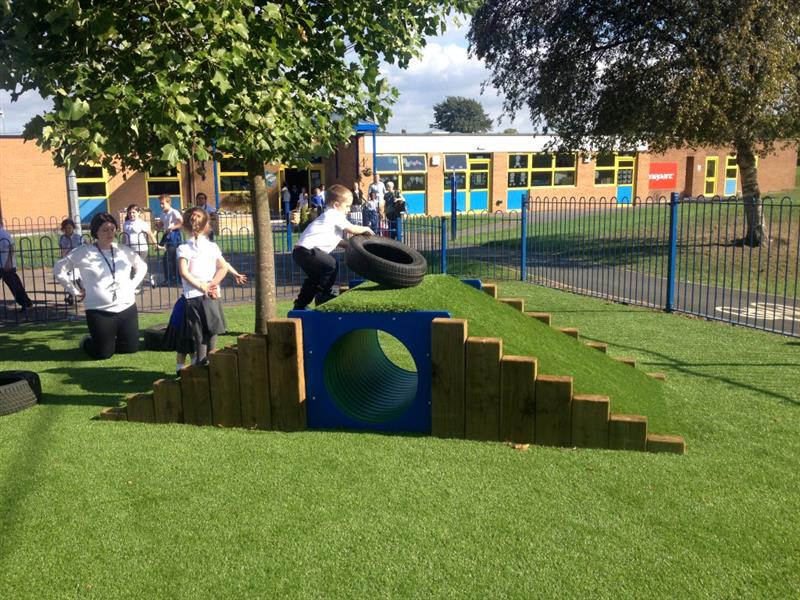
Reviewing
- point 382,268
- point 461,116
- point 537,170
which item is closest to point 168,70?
point 382,268

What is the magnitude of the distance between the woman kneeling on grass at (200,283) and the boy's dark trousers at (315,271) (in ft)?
4.01

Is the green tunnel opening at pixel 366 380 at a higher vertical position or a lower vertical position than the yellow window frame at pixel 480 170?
lower

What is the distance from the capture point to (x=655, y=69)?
1502 centimetres

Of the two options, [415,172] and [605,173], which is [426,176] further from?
[605,173]

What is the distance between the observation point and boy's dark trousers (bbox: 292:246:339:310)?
7902 mm

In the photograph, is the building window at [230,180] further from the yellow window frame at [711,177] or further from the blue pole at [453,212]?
the yellow window frame at [711,177]

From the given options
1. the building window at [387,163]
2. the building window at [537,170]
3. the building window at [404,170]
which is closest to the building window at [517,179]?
the building window at [537,170]

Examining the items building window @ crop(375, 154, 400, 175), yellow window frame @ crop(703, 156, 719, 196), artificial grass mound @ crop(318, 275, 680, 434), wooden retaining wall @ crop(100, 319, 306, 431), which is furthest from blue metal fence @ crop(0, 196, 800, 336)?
yellow window frame @ crop(703, 156, 719, 196)

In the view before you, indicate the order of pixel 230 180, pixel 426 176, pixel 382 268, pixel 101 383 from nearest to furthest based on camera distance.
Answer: pixel 382 268 → pixel 101 383 → pixel 230 180 → pixel 426 176

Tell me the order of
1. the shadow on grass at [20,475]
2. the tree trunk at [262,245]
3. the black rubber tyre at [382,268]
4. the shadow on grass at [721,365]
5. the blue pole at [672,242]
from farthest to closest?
the blue pole at [672,242] → the tree trunk at [262,245] → the shadow on grass at [721,365] → the black rubber tyre at [382,268] → the shadow on grass at [20,475]

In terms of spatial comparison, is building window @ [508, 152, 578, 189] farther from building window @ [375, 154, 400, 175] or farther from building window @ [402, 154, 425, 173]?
building window @ [375, 154, 400, 175]

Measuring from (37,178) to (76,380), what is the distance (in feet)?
87.1

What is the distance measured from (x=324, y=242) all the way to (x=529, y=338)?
2943mm

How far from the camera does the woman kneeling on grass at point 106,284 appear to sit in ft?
25.3
